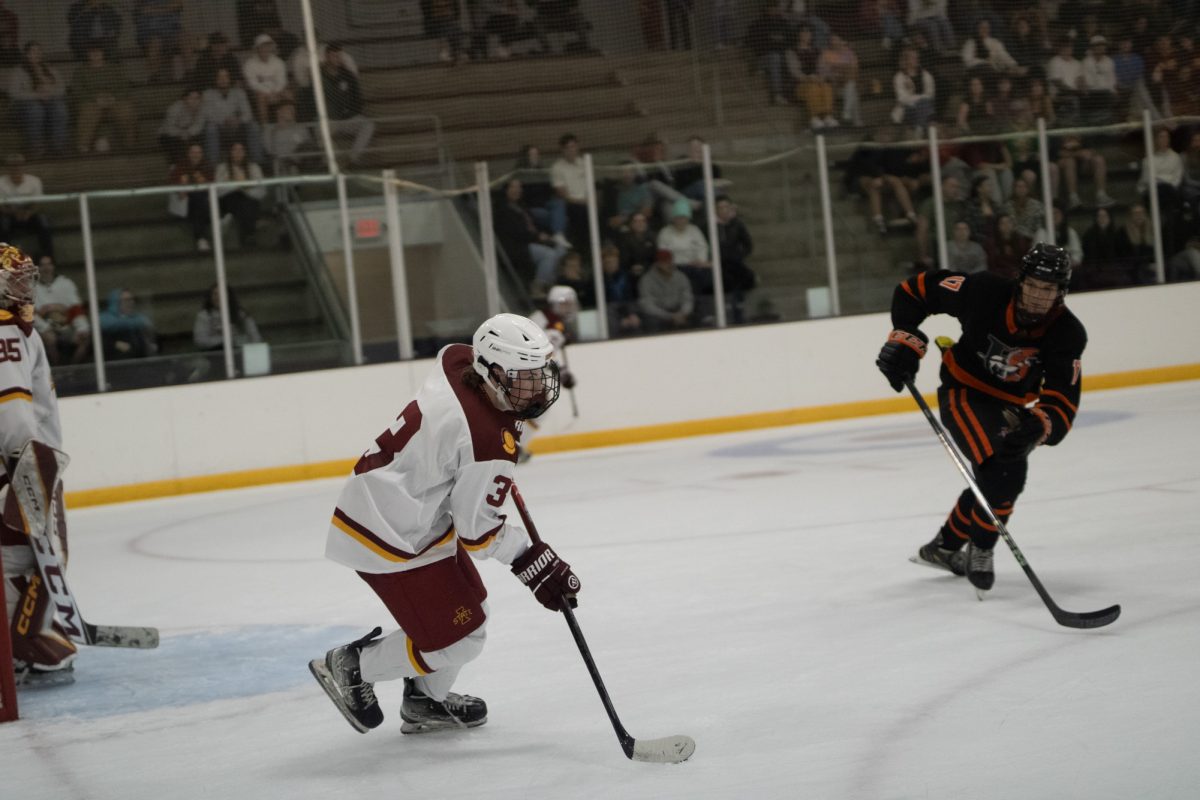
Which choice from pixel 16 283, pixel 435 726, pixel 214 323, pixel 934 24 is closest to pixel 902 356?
pixel 435 726

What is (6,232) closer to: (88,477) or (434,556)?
(88,477)

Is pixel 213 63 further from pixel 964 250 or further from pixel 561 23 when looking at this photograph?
pixel 964 250

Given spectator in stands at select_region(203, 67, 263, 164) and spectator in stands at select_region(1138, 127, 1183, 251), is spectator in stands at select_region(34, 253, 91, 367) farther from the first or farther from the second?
spectator in stands at select_region(1138, 127, 1183, 251)

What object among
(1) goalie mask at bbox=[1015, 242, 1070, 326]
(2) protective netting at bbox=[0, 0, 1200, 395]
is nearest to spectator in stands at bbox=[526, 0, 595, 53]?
(2) protective netting at bbox=[0, 0, 1200, 395]

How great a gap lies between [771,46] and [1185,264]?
3.43 m

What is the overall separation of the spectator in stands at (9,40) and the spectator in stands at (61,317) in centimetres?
158

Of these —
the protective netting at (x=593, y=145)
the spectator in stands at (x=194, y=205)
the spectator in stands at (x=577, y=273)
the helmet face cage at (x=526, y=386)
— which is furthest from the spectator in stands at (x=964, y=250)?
the helmet face cage at (x=526, y=386)

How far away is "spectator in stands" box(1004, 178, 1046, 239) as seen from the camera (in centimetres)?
1001

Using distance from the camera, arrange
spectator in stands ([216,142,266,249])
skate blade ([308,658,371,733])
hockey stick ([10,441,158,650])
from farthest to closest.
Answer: spectator in stands ([216,142,266,249]), hockey stick ([10,441,158,650]), skate blade ([308,658,371,733])

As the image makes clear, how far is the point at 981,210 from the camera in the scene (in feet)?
32.7

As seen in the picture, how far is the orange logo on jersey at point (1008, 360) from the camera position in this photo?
13.1 ft

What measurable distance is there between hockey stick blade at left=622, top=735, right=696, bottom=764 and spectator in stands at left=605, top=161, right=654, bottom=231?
7013 mm

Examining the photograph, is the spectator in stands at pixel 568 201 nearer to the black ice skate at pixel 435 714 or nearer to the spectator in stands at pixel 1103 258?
the spectator in stands at pixel 1103 258

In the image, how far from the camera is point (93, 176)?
9219 mm
